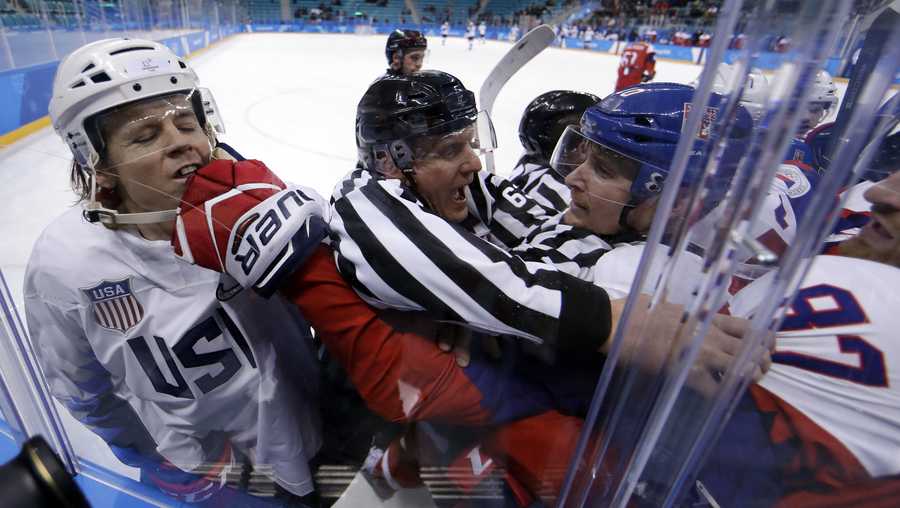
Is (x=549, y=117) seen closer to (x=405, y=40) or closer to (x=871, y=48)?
(x=405, y=40)

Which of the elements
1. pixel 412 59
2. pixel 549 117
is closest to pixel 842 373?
pixel 549 117

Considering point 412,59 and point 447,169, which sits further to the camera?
point 412,59

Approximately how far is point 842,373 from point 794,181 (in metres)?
0.20

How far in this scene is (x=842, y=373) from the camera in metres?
0.40

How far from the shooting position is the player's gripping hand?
55cm

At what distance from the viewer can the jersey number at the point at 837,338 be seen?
390 mm

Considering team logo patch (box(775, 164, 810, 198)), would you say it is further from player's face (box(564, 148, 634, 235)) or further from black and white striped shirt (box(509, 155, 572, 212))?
black and white striped shirt (box(509, 155, 572, 212))

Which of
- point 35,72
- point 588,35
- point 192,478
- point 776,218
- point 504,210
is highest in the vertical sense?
point 588,35

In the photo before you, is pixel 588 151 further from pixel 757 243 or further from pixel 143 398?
pixel 143 398

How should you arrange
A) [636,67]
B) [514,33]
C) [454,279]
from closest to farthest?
[454,279]
[514,33]
[636,67]

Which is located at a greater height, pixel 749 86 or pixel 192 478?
pixel 749 86

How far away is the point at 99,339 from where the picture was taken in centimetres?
75

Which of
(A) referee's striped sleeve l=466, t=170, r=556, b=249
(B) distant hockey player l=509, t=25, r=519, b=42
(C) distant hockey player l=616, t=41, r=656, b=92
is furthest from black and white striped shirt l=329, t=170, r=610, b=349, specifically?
(C) distant hockey player l=616, t=41, r=656, b=92

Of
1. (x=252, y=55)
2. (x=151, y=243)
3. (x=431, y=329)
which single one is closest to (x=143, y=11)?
(x=252, y=55)
